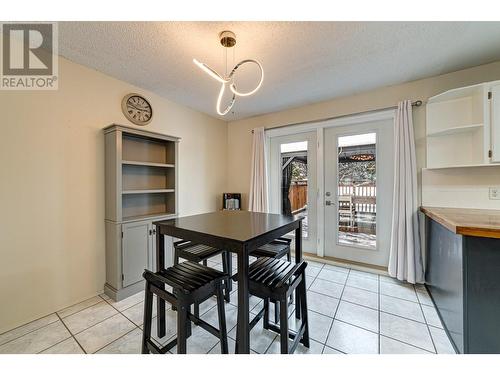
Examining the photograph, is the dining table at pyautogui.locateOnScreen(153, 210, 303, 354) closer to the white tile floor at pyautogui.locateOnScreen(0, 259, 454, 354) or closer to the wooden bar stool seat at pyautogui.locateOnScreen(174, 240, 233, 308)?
the wooden bar stool seat at pyautogui.locateOnScreen(174, 240, 233, 308)

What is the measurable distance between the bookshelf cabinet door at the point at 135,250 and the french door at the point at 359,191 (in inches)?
100

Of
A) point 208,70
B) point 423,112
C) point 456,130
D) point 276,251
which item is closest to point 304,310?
point 276,251

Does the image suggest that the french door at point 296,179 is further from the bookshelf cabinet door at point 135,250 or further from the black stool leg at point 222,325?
the black stool leg at point 222,325

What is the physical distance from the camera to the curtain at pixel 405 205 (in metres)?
2.42

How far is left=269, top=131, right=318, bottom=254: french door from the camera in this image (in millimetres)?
3320

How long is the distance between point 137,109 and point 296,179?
2554 mm

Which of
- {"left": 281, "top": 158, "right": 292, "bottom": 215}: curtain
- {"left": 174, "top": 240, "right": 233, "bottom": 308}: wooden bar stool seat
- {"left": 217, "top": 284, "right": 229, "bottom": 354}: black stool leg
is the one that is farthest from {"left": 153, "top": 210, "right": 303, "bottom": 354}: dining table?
{"left": 281, "top": 158, "right": 292, "bottom": 215}: curtain

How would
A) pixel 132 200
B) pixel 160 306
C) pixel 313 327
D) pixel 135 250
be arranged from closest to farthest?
pixel 160 306 < pixel 313 327 < pixel 135 250 < pixel 132 200

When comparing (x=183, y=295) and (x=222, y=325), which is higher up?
(x=183, y=295)

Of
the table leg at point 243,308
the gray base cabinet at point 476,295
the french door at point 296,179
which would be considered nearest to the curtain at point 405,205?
the gray base cabinet at point 476,295

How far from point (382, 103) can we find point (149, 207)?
11.2 feet

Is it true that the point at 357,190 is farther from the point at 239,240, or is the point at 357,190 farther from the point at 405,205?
the point at 239,240

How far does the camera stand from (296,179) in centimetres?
350
